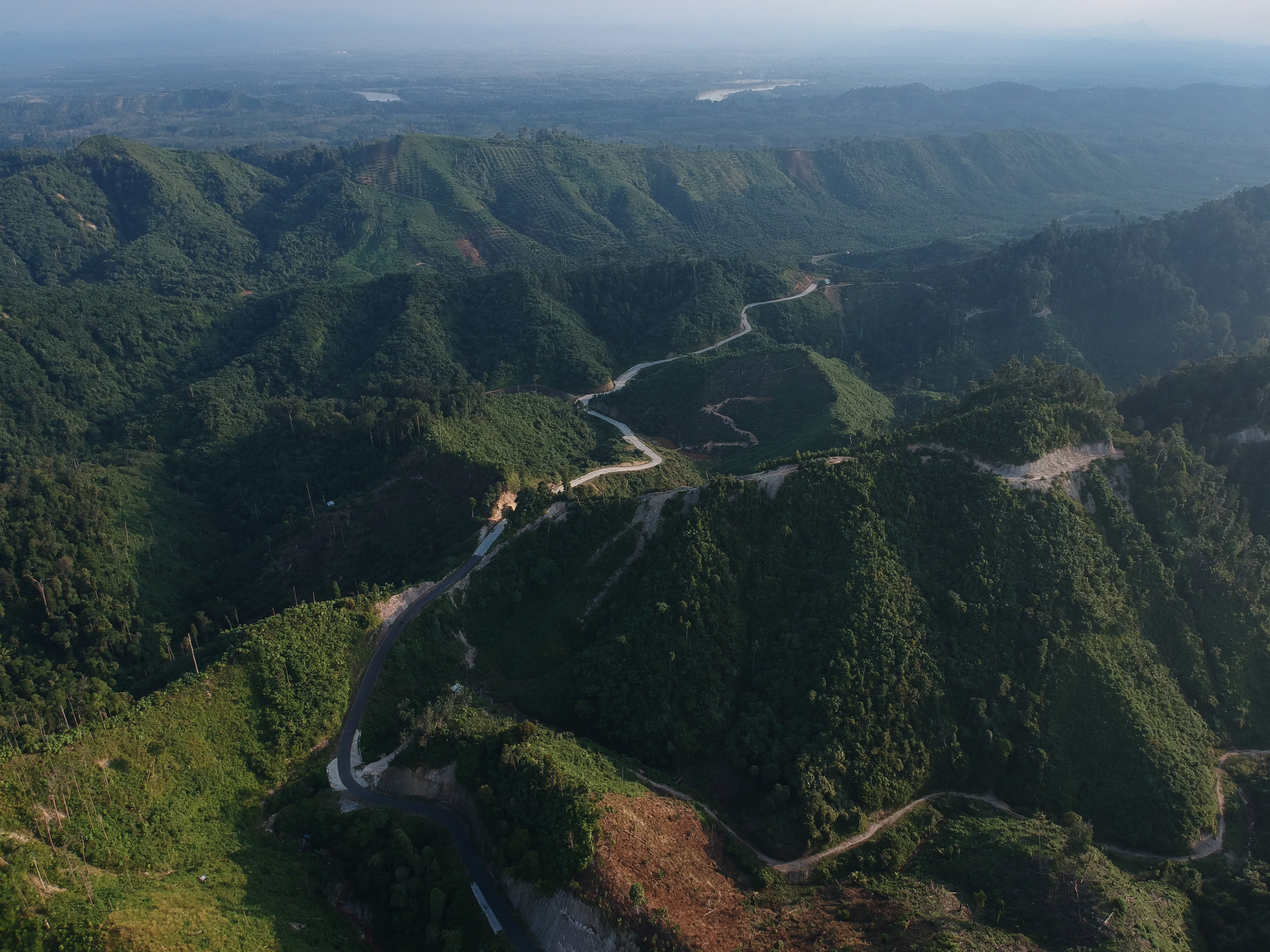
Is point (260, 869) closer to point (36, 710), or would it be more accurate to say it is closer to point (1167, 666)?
point (36, 710)

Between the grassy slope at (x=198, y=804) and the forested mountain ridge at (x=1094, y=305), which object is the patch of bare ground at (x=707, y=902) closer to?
the grassy slope at (x=198, y=804)

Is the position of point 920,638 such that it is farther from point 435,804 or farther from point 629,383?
point 629,383

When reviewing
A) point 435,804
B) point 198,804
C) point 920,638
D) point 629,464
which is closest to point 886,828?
point 920,638

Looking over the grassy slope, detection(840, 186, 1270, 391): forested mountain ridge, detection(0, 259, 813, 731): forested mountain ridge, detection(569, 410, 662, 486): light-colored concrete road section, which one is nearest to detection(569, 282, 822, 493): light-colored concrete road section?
detection(569, 410, 662, 486): light-colored concrete road section

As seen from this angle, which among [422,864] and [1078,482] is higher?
[1078,482]

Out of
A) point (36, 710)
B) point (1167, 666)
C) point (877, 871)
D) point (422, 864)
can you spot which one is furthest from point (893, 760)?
point (36, 710)

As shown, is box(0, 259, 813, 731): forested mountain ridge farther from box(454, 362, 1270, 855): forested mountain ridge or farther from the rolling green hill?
box(454, 362, 1270, 855): forested mountain ridge
